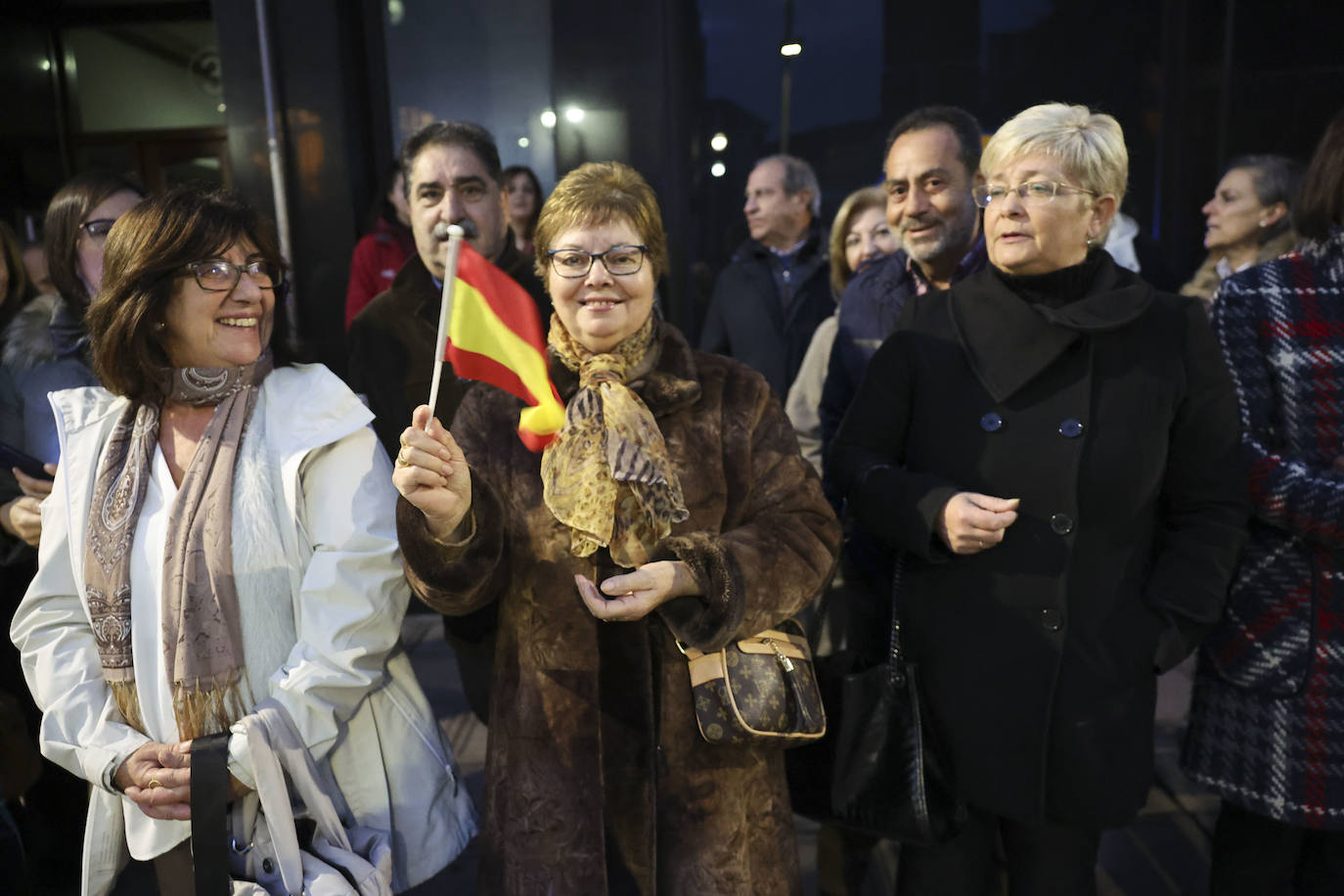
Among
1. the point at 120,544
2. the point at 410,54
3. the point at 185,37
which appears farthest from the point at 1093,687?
the point at 185,37

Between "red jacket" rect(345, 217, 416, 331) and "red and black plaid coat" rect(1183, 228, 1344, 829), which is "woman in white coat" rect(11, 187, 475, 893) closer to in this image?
"red and black plaid coat" rect(1183, 228, 1344, 829)

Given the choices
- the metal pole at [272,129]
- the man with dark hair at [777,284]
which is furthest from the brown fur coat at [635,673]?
the metal pole at [272,129]

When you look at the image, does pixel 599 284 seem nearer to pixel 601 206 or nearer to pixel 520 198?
pixel 601 206

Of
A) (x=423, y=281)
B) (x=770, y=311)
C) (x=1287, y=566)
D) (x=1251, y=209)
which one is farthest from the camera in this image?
(x=770, y=311)

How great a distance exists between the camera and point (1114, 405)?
2289 millimetres

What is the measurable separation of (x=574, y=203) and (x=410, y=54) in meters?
4.70

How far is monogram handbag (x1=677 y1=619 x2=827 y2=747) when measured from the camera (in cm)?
203

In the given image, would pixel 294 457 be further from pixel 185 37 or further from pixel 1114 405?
pixel 185 37

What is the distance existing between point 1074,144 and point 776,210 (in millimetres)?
2520

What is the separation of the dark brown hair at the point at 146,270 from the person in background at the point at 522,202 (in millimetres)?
3514

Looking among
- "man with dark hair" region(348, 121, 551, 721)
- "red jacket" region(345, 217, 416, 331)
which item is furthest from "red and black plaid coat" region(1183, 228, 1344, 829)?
"red jacket" region(345, 217, 416, 331)

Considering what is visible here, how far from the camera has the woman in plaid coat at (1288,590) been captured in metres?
2.41

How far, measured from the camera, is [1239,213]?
459 centimetres

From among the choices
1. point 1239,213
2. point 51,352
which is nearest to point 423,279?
point 51,352
